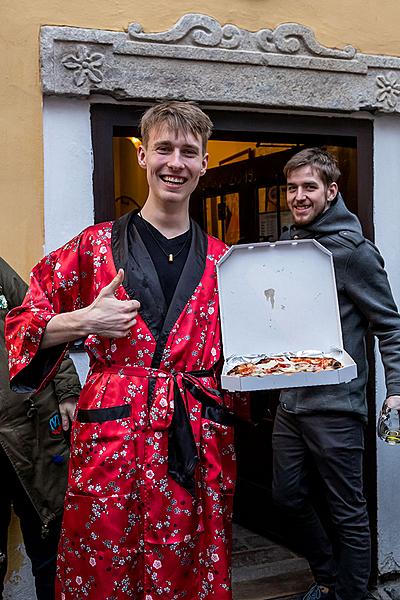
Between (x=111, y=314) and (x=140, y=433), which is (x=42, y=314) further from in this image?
(x=140, y=433)

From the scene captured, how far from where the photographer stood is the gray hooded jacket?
3.18 m

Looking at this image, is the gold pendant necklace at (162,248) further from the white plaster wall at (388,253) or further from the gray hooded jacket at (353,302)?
the white plaster wall at (388,253)

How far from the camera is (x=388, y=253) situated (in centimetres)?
381

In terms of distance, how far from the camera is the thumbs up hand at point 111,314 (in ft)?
7.13

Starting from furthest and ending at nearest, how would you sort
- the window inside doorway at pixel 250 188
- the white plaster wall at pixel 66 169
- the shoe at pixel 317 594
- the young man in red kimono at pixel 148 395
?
the window inside doorway at pixel 250 188 < the shoe at pixel 317 594 < the white plaster wall at pixel 66 169 < the young man in red kimono at pixel 148 395

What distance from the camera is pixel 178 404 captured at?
2.34 meters

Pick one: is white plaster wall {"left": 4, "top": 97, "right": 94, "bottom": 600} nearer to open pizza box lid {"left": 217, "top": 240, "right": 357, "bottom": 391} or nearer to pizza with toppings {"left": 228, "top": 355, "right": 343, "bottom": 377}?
open pizza box lid {"left": 217, "top": 240, "right": 357, "bottom": 391}

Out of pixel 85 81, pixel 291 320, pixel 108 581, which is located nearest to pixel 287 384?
pixel 291 320

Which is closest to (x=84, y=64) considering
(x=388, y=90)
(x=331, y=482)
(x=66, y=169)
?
(x=66, y=169)

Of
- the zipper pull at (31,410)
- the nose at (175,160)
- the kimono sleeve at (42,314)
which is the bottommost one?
the zipper pull at (31,410)

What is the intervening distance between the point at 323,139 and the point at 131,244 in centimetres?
167

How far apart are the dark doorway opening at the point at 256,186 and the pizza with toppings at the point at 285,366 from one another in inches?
14.8

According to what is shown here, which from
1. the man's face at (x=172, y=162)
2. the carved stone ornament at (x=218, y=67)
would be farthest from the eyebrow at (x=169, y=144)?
the carved stone ornament at (x=218, y=67)

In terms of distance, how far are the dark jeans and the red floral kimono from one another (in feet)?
2.88
